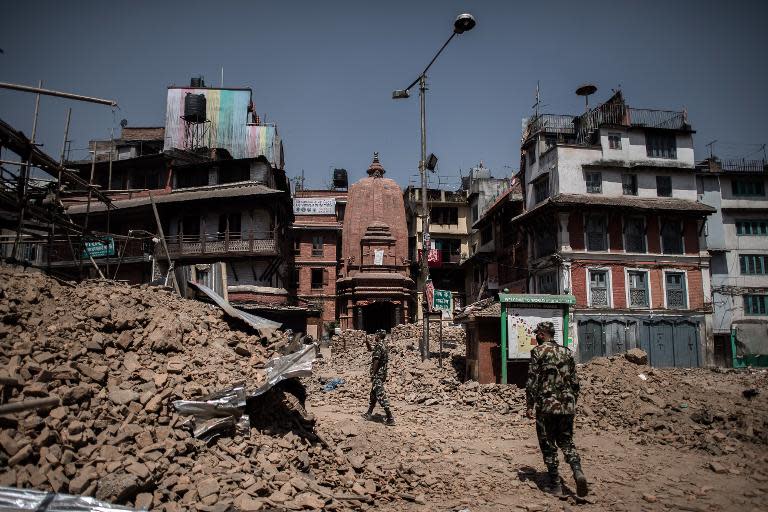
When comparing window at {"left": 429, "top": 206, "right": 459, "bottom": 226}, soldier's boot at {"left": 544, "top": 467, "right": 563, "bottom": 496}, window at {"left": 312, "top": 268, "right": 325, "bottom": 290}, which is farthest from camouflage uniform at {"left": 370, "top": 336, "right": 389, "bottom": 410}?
window at {"left": 429, "top": 206, "right": 459, "bottom": 226}

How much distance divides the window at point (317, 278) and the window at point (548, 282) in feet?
60.5

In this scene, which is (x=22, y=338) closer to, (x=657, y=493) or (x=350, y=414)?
(x=350, y=414)

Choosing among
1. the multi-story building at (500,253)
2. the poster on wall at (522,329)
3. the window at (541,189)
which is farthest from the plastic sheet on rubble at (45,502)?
the multi-story building at (500,253)

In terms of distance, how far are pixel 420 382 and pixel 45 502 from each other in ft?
38.9

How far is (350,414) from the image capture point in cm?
1222

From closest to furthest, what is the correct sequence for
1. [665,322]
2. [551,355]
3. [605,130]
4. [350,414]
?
1. [551,355]
2. [350,414]
3. [665,322]
4. [605,130]

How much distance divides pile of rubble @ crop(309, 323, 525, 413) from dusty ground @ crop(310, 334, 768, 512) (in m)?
0.96

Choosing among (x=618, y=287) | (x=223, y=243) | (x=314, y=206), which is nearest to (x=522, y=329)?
(x=618, y=287)

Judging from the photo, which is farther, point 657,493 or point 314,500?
point 657,493

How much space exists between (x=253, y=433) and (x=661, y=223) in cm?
2845

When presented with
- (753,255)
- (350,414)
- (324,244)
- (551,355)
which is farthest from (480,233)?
(551,355)

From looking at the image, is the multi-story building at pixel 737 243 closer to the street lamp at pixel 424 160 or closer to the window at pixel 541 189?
the window at pixel 541 189

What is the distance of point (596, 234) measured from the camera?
2828 cm

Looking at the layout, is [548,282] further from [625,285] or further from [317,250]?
[317,250]
